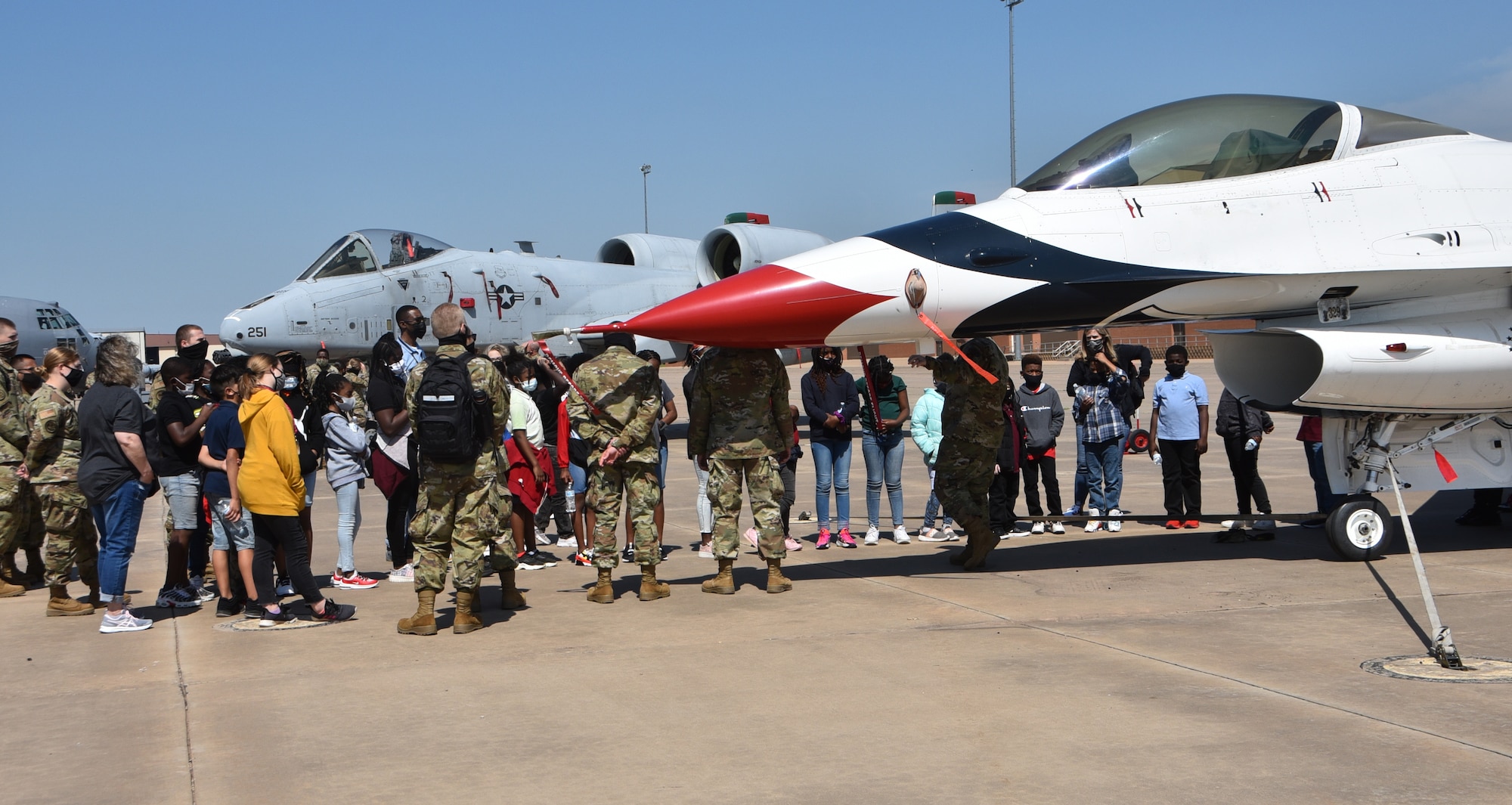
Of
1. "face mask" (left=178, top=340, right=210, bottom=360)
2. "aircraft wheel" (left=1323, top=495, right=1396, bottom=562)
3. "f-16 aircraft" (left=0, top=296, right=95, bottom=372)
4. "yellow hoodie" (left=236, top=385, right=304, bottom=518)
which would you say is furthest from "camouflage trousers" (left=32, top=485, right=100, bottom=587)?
"f-16 aircraft" (left=0, top=296, right=95, bottom=372)

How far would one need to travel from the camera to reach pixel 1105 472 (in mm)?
9203

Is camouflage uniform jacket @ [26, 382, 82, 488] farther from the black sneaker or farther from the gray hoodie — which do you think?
the gray hoodie

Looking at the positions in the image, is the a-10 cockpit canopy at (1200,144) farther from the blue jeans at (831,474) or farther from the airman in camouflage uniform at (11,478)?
the airman in camouflage uniform at (11,478)

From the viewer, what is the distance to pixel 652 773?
378 cm

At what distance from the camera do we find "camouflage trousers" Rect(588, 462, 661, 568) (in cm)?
679

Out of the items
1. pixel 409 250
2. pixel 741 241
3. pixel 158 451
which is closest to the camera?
pixel 158 451

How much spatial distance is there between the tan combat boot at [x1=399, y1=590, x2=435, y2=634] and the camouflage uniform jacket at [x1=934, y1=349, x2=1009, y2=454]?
11.4 ft

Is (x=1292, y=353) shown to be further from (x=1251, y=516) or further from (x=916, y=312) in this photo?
(x=916, y=312)

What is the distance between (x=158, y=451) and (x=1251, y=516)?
705 centimetres

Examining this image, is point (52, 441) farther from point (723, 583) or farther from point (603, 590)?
point (723, 583)

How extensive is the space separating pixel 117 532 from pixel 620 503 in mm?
2821

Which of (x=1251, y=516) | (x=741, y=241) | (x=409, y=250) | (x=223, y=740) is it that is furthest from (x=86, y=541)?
(x=741, y=241)

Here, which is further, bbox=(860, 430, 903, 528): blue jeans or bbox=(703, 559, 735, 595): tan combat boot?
bbox=(860, 430, 903, 528): blue jeans

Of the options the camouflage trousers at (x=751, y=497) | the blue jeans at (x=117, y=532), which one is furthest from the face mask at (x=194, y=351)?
the camouflage trousers at (x=751, y=497)
